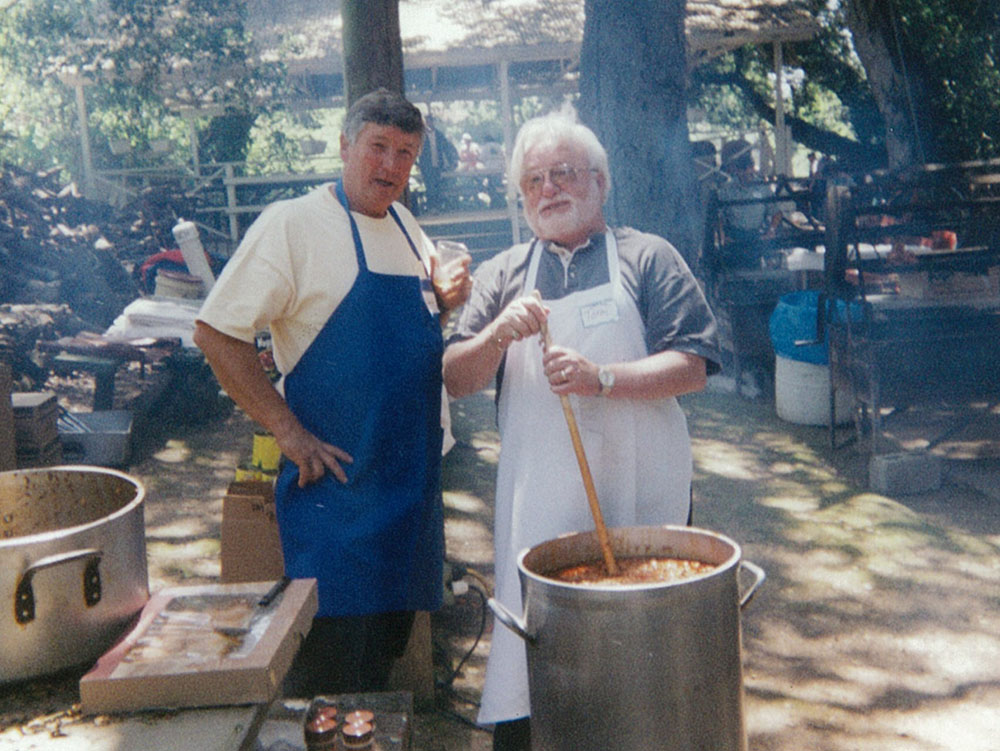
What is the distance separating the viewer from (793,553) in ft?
17.3

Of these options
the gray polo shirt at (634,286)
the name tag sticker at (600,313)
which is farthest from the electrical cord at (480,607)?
the name tag sticker at (600,313)

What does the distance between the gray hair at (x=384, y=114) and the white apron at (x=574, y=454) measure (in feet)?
1.59

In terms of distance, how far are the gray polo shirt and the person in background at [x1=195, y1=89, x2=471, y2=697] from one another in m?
0.09

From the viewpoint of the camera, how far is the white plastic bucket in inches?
295

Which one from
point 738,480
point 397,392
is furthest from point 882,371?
point 397,392

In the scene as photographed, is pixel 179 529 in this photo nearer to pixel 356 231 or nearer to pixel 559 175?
pixel 356 231

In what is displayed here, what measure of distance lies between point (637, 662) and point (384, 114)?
1495 mm

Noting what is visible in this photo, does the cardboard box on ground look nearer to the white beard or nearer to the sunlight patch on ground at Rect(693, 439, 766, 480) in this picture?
the white beard

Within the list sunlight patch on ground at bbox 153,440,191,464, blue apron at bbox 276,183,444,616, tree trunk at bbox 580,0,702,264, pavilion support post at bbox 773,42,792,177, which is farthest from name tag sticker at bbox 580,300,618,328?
pavilion support post at bbox 773,42,792,177

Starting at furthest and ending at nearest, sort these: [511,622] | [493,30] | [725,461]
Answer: [493,30]
[725,461]
[511,622]

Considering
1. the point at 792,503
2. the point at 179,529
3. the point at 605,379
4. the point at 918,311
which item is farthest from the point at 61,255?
the point at 605,379

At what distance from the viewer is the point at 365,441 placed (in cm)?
269

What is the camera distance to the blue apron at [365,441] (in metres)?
A: 2.68

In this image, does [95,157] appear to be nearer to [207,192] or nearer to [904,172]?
[207,192]
